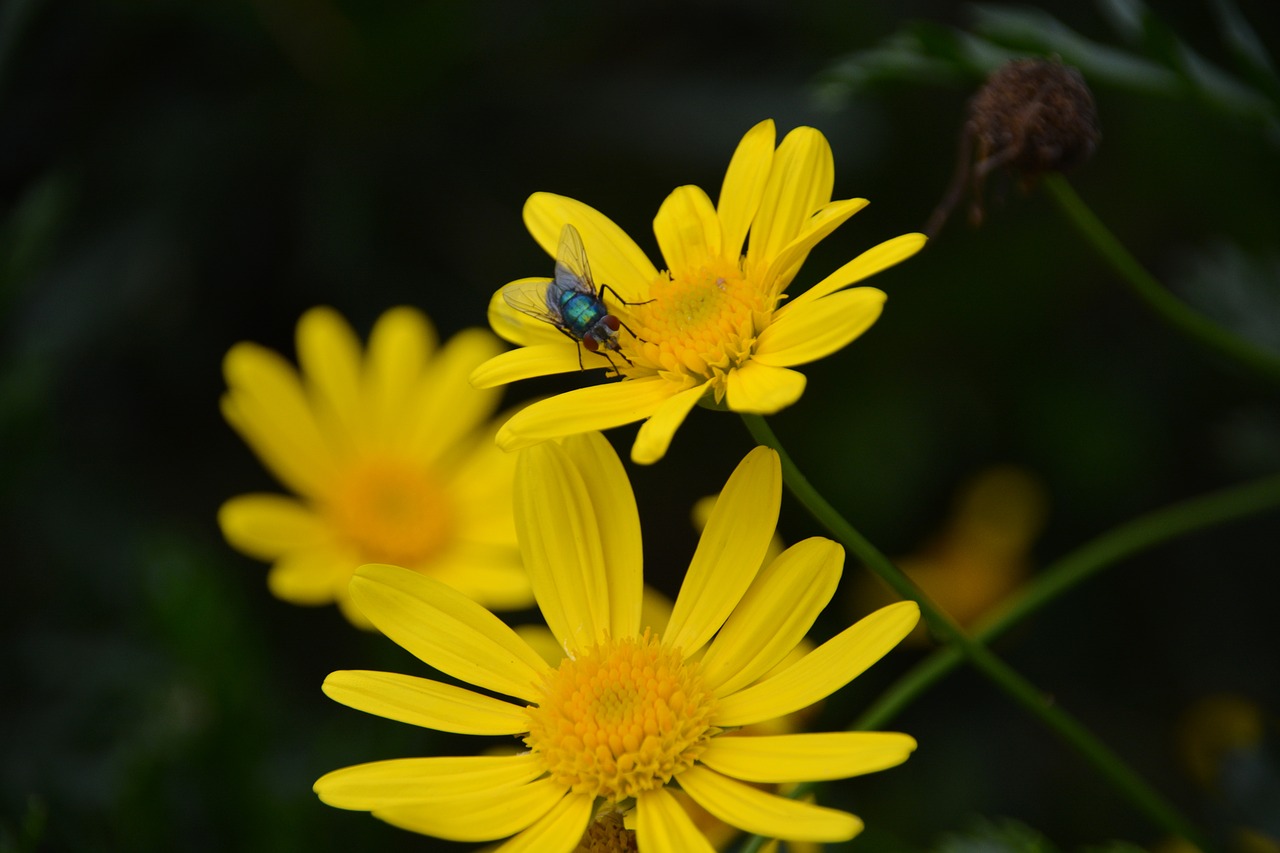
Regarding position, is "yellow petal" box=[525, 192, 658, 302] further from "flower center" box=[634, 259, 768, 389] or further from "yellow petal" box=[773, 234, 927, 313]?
"yellow petal" box=[773, 234, 927, 313]

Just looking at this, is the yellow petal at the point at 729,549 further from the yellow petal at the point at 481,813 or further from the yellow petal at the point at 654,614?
the yellow petal at the point at 654,614

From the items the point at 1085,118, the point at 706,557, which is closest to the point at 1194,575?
the point at 1085,118

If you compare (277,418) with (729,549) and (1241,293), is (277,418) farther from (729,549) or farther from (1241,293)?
(1241,293)

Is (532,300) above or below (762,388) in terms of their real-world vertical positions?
above

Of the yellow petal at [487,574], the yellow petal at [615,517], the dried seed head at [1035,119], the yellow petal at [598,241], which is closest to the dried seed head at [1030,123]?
the dried seed head at [1035,119]

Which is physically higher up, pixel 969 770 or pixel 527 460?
pixel 527 460

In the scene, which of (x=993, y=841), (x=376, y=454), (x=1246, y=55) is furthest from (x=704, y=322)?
(x=376, y=454)

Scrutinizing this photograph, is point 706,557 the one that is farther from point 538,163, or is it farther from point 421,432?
point 538,163
